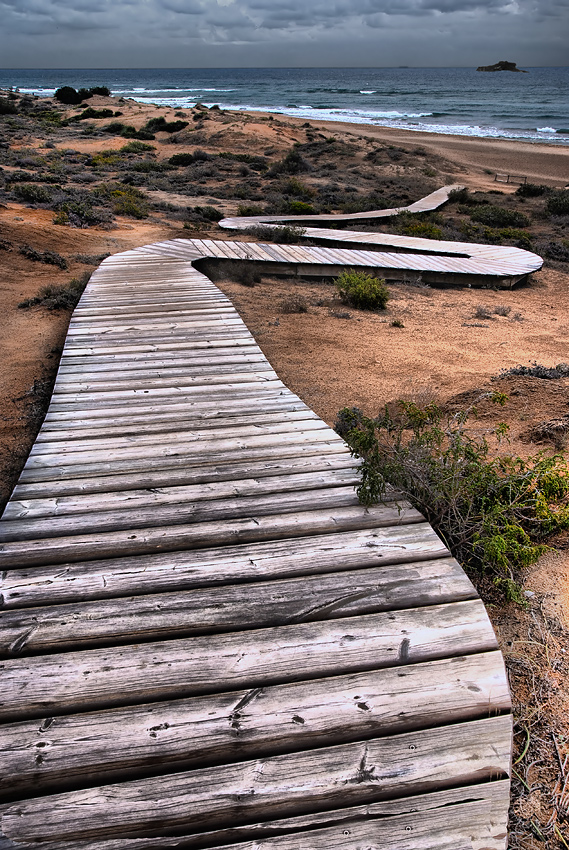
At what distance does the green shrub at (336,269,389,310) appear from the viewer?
8.46 meters

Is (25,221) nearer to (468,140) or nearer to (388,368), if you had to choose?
(388,368)

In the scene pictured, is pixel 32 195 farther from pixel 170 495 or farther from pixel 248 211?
pixel 170 495

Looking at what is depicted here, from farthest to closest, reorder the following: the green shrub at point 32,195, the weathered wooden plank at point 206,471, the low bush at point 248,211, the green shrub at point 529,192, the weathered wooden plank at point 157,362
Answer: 1. the green shrub at point 529,192
2. the low bush at point 248,211
3. the green shrub at point 32,195
4. the weathered wooden plank at point 157,362
5. the weathered wooden plank at point 206,471

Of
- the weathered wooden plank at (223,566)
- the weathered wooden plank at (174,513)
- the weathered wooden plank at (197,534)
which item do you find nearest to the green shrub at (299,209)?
the weathered wooden plank at (174,513)

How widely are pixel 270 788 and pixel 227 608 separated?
2.13 feet

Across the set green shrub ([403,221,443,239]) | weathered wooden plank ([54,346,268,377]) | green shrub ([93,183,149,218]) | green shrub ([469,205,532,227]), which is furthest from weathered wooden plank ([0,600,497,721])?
green shrub ([469,205,532,227])

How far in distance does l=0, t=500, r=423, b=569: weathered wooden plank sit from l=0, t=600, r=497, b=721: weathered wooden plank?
1.70 feet

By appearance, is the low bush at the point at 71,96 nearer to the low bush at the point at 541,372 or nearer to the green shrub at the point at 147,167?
the green shrub at the point at 147,167

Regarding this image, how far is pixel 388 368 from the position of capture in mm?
6293

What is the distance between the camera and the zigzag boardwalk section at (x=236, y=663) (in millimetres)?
1460

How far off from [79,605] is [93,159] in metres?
23.6

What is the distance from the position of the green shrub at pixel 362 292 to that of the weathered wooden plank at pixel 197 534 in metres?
6.22

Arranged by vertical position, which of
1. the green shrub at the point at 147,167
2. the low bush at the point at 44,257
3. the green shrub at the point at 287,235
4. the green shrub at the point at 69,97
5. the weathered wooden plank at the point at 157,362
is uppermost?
the green shrub at the point at 69,97

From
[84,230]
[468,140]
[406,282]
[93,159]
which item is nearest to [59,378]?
[406,282]
